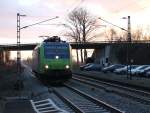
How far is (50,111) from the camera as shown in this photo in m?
20.4

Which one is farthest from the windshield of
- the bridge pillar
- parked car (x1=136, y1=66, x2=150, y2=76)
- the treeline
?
the bridge pillar

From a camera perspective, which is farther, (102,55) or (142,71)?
(102,55)

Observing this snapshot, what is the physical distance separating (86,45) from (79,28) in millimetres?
5624

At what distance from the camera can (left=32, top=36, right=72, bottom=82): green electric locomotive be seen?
40562 millimetres

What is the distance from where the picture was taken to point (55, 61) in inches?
1606

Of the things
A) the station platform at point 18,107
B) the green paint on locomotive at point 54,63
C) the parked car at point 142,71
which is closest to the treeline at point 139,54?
the parked car at point 142,71

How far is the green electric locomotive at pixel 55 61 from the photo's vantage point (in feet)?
133

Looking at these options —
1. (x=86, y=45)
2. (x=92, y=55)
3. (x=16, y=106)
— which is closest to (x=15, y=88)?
(x=16, y=106)

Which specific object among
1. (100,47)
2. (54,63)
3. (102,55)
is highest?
(100,47)

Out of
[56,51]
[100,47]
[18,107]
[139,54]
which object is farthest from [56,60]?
[100,47]

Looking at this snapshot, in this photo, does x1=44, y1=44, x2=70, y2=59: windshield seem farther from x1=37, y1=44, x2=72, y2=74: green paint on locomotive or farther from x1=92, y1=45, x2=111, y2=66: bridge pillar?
x1=92, y1=45, x2=111, y2=66: bridge pillar

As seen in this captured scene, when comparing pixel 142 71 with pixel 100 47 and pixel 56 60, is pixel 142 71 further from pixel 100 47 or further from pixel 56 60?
pixel 100 47

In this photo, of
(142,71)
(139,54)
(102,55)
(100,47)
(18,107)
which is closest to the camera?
(18,107)

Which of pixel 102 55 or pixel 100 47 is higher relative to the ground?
pixel 100 47
